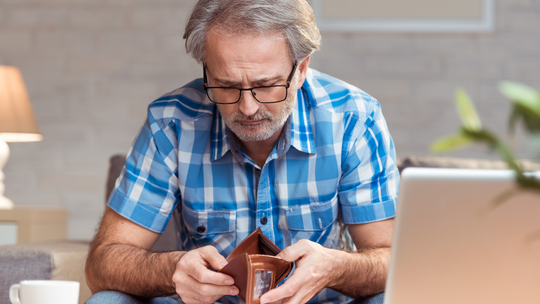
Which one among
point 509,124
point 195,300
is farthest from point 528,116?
point 195,300

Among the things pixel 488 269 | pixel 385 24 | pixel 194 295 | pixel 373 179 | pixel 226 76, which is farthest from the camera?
pixel 385 24

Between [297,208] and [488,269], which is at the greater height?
[488,269]

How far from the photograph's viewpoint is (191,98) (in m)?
1.28

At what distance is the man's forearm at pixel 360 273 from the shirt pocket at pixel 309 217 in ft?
0.55

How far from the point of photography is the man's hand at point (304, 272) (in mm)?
835

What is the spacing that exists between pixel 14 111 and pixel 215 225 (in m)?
1.24

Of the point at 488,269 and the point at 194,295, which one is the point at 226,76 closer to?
the point at 194,295

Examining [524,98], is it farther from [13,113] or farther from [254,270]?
[13,113]

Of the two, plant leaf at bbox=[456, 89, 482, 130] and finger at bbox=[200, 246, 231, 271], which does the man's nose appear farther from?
plant leaf at bbox=[456, 89, 482, 130]

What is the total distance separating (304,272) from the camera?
2.79 feet

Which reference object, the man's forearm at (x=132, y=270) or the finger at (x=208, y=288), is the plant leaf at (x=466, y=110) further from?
the man's forearm at (x=132, y=270)

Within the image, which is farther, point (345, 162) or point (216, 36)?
point (345, 162)

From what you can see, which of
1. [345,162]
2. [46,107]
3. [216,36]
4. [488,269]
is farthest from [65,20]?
[488,269]

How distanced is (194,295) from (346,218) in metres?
0.43
